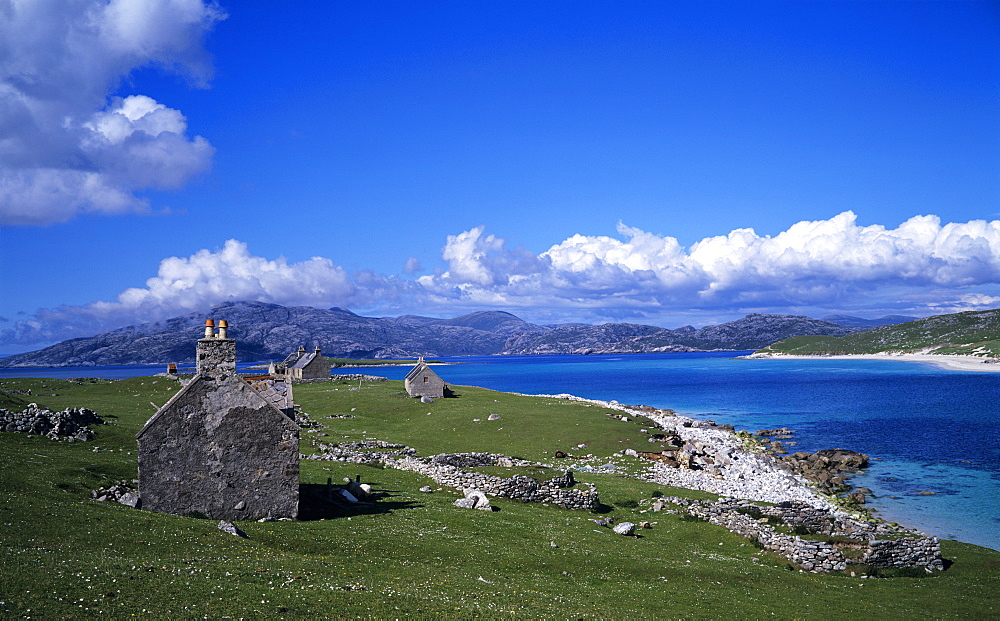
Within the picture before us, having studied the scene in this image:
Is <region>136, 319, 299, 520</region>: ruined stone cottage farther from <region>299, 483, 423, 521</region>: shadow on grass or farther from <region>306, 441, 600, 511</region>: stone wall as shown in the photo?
<region>306, 441, 600, 511</region>: stone wall

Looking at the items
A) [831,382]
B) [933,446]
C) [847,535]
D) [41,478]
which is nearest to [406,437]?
[41,478]

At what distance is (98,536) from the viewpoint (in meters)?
19.4

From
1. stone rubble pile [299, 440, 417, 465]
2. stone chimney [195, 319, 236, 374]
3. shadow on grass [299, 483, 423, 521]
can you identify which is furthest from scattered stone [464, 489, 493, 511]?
stone chimney [195, 319, 236, 374]

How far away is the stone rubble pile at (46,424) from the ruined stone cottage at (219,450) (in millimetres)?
22113

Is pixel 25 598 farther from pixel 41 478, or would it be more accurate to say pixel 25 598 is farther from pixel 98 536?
pixel 41 478

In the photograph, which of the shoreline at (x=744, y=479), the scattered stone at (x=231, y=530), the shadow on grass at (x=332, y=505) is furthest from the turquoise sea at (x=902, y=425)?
the scattered stone at (x=231, y=530)

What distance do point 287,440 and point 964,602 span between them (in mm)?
30190

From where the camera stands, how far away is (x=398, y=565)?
21.0m

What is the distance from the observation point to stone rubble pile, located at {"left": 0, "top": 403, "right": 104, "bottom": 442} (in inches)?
1574

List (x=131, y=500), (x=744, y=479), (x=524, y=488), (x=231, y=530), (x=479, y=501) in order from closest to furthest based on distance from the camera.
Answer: (x=231, y=530) → (x=131, y=500) → (x=479, y=501) → (x=524, y=488) → (x=744, y=479)

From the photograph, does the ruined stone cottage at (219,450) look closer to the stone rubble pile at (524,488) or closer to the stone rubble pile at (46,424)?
the stone rubble pile at (524,488)

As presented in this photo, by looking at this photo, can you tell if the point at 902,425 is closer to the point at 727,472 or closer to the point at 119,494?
the point at 727,472

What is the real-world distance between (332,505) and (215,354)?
9.81 metres

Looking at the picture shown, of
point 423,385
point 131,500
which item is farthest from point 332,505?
point 423,385
